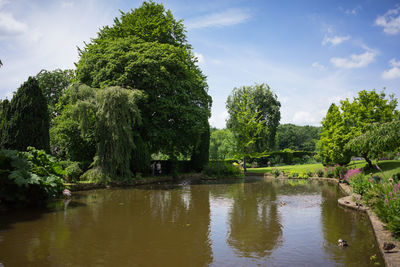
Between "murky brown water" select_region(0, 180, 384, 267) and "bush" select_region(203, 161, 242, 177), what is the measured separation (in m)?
13.2

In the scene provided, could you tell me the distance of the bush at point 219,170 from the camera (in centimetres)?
2425

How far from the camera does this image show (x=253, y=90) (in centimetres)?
3741

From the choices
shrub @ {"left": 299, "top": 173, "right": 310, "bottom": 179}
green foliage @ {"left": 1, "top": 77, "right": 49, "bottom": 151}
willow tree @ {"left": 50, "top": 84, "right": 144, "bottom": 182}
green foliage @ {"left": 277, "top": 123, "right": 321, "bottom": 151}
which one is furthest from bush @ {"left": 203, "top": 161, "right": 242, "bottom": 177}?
green foliage @ {"left": 277, "top": 123, "right": 321, "bottom": 151}

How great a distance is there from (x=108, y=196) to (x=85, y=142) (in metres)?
6.38

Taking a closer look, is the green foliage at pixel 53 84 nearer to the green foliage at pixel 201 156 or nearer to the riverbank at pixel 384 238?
Answer: the green foliage at pixel 201 156

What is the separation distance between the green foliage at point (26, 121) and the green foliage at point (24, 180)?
355 cm

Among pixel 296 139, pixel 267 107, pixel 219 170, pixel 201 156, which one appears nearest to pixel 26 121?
pixel 219 170

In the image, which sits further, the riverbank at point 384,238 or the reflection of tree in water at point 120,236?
the reflection of tree in water at point 120,236

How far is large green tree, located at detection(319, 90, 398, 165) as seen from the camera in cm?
1902

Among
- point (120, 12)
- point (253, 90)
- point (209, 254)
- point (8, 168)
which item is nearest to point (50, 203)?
point (8, 168)

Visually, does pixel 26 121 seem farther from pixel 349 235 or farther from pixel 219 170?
pixel 219 170

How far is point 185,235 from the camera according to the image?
6.75 meters

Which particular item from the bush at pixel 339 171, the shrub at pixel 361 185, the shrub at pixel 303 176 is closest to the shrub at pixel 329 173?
the bush at pixel 339 171

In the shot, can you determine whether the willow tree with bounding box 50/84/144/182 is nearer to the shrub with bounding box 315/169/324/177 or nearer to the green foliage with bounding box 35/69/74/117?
the shrub with bounding box 315/169/324/177
